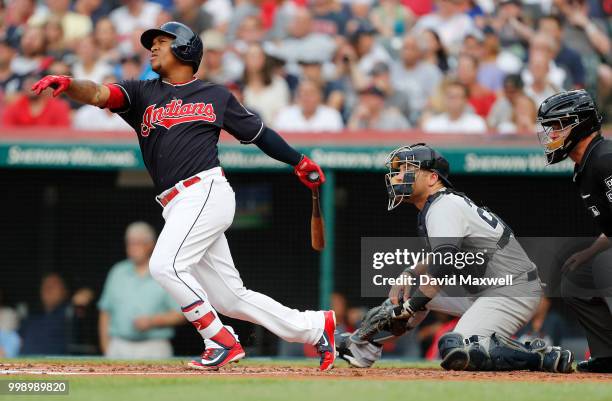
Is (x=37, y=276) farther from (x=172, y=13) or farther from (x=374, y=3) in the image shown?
(x=374, y=3)

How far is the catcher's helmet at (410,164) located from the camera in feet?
19.7

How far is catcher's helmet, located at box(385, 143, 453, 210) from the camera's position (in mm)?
6004

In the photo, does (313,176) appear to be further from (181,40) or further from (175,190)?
(181,40)

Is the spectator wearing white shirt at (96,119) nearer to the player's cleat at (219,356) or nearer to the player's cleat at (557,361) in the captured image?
the player's cleat at (219,356)

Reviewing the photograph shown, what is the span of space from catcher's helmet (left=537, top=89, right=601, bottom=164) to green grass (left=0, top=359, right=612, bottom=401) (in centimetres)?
152

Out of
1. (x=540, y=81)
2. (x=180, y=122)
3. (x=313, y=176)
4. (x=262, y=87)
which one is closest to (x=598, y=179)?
(x=313, y=176)

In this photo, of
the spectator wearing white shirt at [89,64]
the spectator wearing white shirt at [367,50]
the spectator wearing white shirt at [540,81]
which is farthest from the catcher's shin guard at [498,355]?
the spectator wearing white shirt at [89,64]

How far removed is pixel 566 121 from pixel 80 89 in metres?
2.64

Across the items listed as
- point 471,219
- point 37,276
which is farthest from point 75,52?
point 471,219

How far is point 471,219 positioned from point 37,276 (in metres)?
5.22

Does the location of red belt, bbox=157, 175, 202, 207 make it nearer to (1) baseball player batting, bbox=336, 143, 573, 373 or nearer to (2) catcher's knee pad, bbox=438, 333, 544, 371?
(1) baseball player batting, bbox=336, 143, 573, 373

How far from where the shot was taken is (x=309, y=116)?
10.1 metres

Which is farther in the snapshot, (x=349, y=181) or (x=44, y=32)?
(x=44, y=32)

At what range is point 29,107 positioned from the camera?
33.8ft
